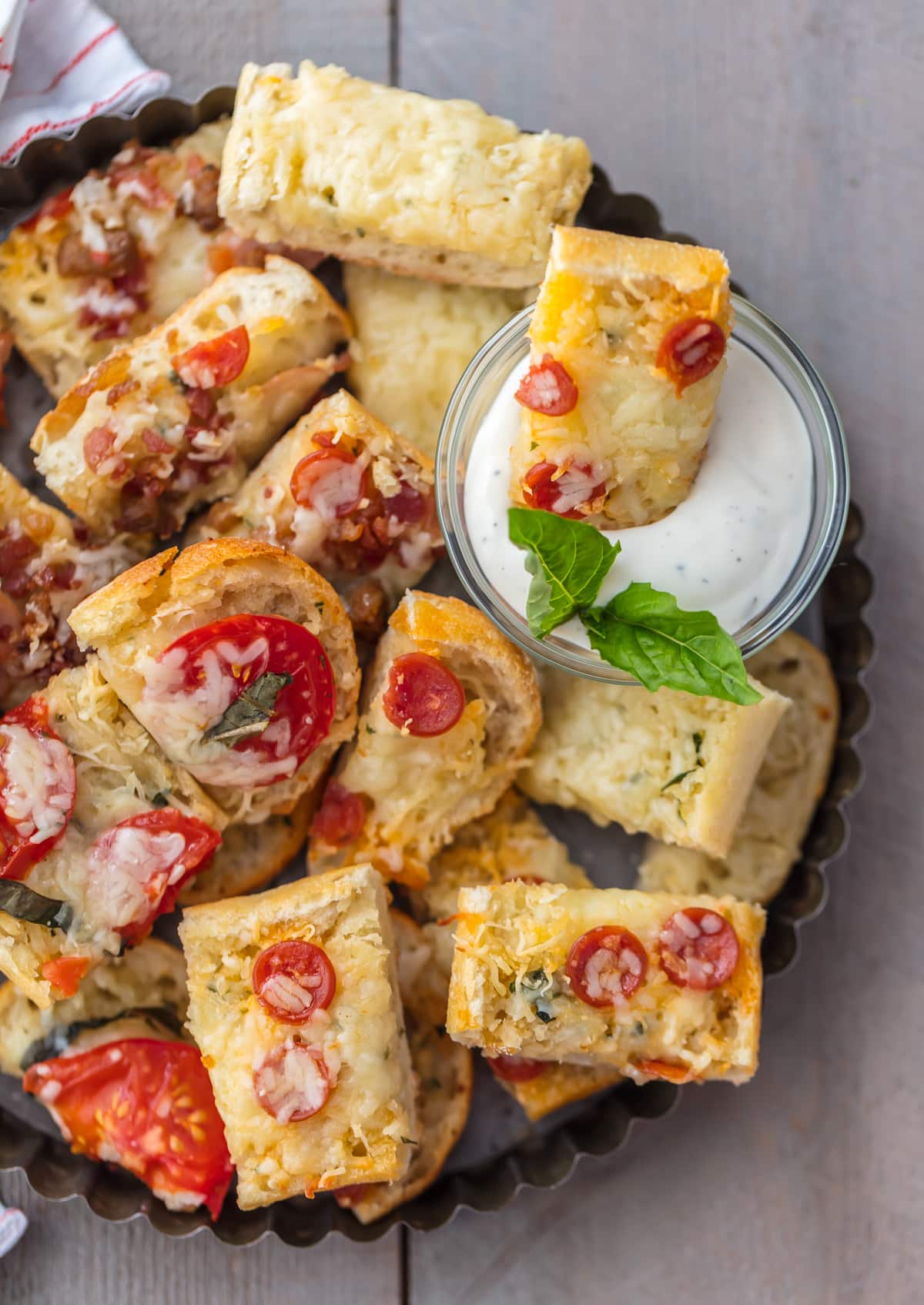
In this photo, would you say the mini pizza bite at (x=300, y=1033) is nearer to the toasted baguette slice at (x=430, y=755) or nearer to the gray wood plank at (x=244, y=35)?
the toasted baguette slice at (x=430, y=755)

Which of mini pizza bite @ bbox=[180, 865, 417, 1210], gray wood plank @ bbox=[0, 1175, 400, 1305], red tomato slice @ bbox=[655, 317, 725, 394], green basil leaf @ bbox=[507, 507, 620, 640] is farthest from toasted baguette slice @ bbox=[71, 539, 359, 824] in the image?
gray wood plank @ bbox=[0, 1175, 400, 1305]

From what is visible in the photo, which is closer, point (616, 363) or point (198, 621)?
point (616, 363)

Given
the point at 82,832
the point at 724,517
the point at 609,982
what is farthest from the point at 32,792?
the point at 724,517

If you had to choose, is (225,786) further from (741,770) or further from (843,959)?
(843,959)

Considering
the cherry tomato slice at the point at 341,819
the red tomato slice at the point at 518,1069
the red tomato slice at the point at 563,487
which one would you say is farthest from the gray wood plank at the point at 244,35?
the red tomato slice at the point at 518,1069

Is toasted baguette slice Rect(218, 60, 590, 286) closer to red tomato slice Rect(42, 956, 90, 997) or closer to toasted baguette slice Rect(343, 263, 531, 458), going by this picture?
toasted baguette slice Rect(343, 263, 531, 458)

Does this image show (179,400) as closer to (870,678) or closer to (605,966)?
(605,966)
